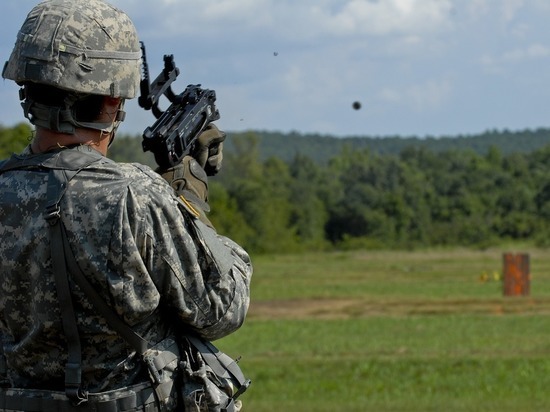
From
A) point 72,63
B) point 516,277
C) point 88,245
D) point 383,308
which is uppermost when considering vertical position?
point 72,63

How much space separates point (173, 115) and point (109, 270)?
833 millimetres

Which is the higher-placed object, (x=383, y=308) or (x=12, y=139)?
(x=12, y=139)

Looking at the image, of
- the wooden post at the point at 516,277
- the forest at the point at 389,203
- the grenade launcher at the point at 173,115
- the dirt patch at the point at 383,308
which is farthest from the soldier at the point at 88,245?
the forest at the point at 389,203

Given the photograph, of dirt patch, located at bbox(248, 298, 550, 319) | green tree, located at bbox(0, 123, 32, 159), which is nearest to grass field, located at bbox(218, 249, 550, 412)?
dirt patch, located at bbox(248, 298, 550, 319)

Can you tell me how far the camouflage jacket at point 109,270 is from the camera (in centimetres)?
307

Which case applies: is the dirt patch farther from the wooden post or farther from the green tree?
the green tree

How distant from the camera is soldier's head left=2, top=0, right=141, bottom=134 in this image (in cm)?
316

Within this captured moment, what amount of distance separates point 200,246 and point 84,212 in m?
0.31

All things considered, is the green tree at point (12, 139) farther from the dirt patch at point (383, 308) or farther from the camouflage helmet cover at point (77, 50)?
the camouflage helmet cover at point (77, 50)

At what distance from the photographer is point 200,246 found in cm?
318

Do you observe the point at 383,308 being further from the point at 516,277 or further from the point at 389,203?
the point at 389,203

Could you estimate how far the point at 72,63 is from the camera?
316cm

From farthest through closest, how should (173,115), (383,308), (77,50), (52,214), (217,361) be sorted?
(383,308) < (173,115) < (217,361) < (77,50) < (52,214)

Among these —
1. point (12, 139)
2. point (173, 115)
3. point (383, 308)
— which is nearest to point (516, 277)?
point (383, 308)
